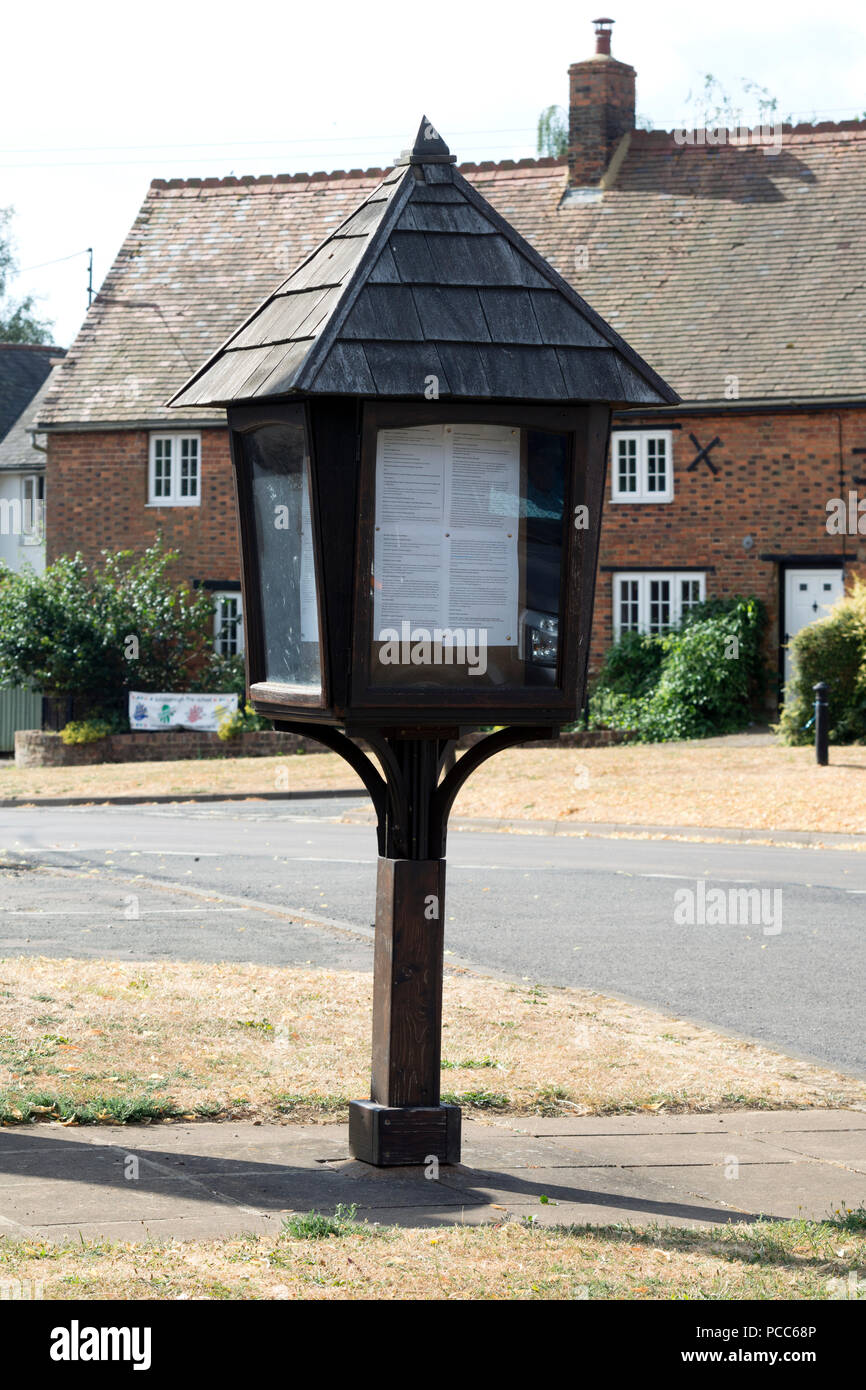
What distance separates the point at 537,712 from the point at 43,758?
24.9 metres

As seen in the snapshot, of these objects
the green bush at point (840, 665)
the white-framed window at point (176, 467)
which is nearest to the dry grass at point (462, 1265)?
the green bush at point (840, 665)

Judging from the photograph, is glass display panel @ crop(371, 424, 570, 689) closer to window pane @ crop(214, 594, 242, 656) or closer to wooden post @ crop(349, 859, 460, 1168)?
wooden post @ crop(349, 859, 460, 1168)

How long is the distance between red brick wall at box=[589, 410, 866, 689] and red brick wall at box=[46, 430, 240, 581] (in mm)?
7772

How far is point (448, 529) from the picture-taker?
5.80 m

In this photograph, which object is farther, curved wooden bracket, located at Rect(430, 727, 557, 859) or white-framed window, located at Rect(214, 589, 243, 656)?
white-framed window, located at Rect(214, 589, 243, 656)

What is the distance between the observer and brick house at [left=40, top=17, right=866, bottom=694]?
94.4 feet

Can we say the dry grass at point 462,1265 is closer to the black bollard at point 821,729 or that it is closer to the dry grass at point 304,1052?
the dry grass at point 304,1052

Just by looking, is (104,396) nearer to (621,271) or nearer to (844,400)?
(621,271)

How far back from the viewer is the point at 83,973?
352 inches

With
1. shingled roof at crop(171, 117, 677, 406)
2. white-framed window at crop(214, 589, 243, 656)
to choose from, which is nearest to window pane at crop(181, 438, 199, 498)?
white-framed window at crop(214, 589, 243, 656)

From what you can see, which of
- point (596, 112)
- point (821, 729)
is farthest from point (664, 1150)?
point (596, 112)

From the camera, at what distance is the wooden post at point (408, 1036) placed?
5824 mm

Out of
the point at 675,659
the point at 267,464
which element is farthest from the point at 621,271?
the point at 267,464

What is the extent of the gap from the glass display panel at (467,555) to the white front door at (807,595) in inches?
907
